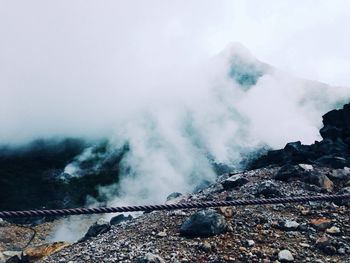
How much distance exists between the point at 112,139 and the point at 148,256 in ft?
101

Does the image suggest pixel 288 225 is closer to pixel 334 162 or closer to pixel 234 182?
pixel 234 182

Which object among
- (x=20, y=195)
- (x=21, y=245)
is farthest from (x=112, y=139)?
(x=21, y=245)

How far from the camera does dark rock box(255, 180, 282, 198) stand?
31.7 ft

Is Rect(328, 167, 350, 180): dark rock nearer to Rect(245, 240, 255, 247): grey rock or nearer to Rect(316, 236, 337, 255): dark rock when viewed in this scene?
Rect(316, 236, 337, 255): dark rock

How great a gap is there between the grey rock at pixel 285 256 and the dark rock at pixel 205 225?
1.22 m

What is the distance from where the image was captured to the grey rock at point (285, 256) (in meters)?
5.90

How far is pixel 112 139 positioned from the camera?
3631 cm

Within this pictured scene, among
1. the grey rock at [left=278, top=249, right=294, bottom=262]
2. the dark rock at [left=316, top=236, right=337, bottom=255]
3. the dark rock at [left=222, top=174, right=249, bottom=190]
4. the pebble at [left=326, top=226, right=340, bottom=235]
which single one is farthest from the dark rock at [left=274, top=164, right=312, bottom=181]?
the grey rock at [left=278, top=249, right=294, bottom=262]

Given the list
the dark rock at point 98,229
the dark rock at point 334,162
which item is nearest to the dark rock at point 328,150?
the dark rock at point 334,162

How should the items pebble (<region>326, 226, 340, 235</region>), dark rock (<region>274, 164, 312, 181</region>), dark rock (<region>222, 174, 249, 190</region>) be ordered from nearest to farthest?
pebble (<region>326, 226, 340, 235</region>) < dark rock (<region>274, 164, 312, 181</region>) < dark rock (<region>222, 174, 249, 190</region>)

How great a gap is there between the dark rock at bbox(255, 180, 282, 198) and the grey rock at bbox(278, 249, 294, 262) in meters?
3.55

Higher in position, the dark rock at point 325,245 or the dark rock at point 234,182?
the dark rock at point 234,182

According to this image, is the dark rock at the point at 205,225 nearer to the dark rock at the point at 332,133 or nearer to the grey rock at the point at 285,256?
the grey rock at the point at 285,256

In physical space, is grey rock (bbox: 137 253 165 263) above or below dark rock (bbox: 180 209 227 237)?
below
